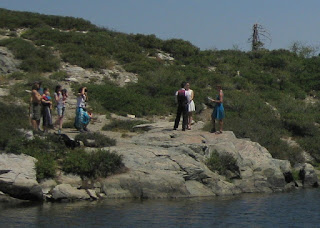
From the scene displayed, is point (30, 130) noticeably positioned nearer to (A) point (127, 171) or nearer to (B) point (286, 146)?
(A) point (127, 171)

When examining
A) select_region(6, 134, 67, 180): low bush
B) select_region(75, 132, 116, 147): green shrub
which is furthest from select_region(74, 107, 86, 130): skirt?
select_region(6, 134, 67, 180): low bush

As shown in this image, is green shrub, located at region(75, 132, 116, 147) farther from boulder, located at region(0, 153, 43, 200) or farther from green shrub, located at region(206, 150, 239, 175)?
green shrub, located at region(206, 150, 239, 175)

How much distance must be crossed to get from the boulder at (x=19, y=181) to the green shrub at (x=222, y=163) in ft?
20.7

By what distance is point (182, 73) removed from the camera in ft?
119

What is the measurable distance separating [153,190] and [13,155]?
4.34m

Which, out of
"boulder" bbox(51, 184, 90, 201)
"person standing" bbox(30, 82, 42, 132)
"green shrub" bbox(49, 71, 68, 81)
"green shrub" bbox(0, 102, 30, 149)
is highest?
"green shrub" bbox(49, 71, 68, 81)

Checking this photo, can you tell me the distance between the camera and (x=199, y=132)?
2189 centimetres

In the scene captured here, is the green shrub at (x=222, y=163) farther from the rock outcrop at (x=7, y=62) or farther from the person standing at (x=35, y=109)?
the rock outcrop at (x=7, y=62)

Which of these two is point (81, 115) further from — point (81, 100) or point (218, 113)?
point (218, 113)

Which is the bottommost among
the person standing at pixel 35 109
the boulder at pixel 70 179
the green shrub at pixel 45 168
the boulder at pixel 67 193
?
the boulder at pixel 67 193

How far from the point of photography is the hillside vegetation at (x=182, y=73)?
28.6 m

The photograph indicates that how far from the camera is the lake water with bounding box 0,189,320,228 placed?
13555 mm

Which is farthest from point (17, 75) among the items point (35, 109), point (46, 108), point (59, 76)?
point (35, 109)

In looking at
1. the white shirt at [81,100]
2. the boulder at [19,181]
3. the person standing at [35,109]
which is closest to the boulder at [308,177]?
the white shirt at [81,100]
